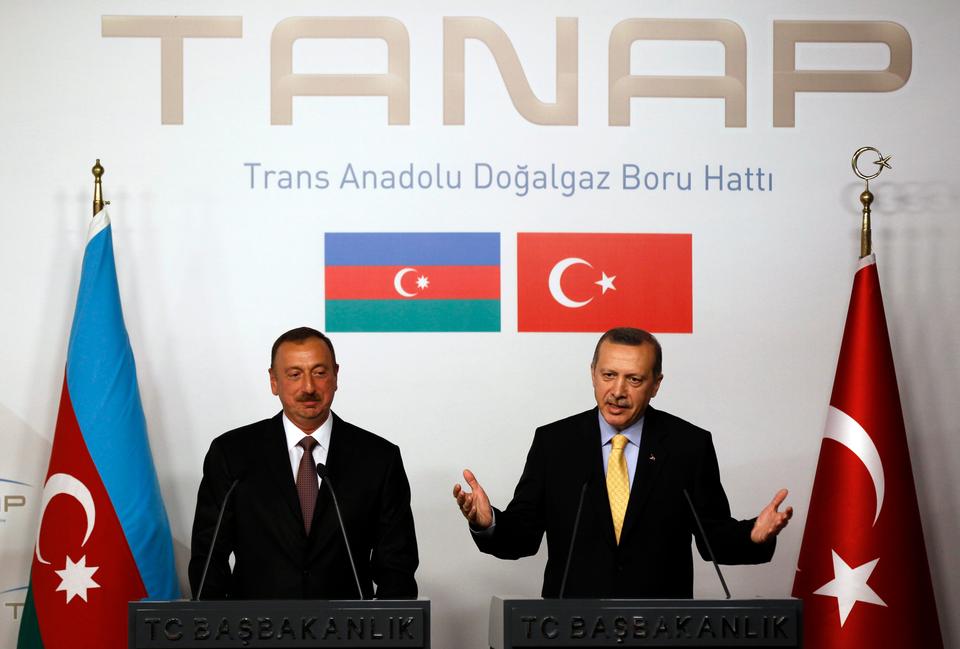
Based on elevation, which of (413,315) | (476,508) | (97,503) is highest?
(413,315)

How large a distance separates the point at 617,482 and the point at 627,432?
0.17m

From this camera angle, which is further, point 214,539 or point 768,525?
point 768,525

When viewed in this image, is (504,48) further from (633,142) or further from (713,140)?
(713,140)

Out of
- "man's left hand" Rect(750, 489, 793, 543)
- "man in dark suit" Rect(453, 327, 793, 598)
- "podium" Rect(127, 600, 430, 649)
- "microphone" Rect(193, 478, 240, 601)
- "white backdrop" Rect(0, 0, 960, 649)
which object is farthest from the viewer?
"white backdrop" Rect(0, 0, 960, 649)

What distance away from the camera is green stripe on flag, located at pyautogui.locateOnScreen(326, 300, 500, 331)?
4.69 meters

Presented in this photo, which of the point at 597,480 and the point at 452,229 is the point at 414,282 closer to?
the point at 452,229

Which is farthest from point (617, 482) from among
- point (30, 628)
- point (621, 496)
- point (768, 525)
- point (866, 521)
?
point (30, 628)

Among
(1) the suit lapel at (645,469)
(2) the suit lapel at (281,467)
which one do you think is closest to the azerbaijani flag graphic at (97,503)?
(2) the suit lapel at (281,467)

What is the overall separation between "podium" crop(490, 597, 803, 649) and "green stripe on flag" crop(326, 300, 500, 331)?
7.03 feet

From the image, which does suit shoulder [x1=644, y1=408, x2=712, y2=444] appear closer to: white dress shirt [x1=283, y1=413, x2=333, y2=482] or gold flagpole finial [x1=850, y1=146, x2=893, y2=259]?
white dress shirt [x1=283, y1=413, x2=333, y2=482]

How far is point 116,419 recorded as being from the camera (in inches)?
169

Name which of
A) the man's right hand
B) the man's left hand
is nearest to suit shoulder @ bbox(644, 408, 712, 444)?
the man's left hand

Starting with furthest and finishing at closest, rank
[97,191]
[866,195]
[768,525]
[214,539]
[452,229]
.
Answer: [452,229], [866,195], [97,191], [768,525], [214,539]

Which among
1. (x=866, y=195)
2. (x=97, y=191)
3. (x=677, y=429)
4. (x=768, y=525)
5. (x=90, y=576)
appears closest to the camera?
(x=768, y=525)
